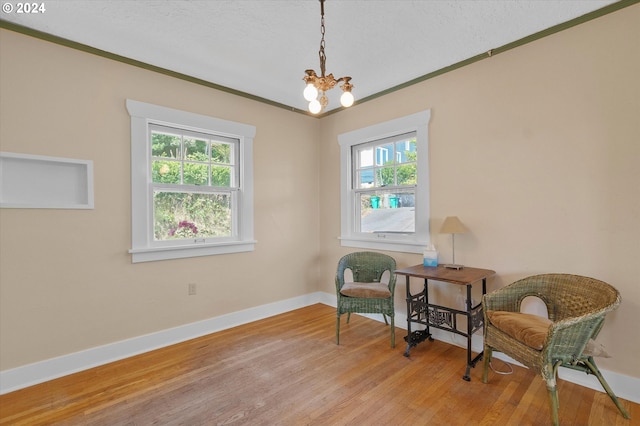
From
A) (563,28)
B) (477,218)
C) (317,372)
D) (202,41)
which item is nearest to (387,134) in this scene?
(477,218)

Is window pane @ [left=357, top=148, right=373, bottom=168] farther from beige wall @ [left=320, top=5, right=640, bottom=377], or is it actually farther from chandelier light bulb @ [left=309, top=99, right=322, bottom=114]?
chandelier light bulb @ [left=309, top=99, right=322, bottom=114]

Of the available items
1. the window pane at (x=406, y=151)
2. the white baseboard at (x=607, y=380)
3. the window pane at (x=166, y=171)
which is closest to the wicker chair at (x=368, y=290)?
the white baseboard at (x=607, y=380)

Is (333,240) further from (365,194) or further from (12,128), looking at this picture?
(12,128)

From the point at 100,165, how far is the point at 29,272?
0.99 meters

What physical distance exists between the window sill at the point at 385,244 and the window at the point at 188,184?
1.26 m

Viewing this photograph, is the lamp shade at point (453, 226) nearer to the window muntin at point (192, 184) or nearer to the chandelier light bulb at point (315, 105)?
the chandelier light bulb at point (315, 105)

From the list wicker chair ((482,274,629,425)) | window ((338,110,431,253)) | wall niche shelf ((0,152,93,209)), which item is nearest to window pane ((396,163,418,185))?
window ((338,110,431,253))

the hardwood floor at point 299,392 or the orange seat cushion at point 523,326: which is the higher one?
the orange seat cushion at point 523,326

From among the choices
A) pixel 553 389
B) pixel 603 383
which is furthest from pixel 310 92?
pixel 603 383

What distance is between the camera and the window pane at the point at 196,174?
3179 mm

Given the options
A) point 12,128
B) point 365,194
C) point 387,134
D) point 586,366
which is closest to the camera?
point 586,366

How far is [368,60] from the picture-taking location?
9.12 ft

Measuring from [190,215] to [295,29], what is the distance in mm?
2124

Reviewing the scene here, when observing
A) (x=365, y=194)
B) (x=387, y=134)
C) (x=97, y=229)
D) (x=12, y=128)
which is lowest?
(x=97, y=229)
